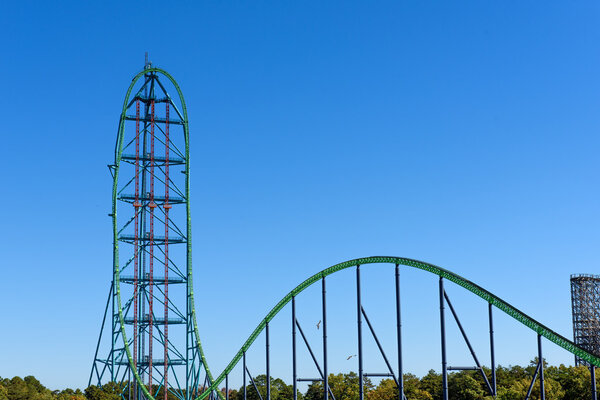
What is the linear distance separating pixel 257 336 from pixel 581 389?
1679 cm

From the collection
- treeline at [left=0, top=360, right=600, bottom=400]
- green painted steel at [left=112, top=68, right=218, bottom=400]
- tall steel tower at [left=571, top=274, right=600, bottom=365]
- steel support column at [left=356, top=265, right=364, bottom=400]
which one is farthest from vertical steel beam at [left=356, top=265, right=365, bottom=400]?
tall steel tower at [left=571, top=274, right=600, bottom=365]

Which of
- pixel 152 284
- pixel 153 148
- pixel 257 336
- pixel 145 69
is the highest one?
pixel 145 69

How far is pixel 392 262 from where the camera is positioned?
33844 millimetres

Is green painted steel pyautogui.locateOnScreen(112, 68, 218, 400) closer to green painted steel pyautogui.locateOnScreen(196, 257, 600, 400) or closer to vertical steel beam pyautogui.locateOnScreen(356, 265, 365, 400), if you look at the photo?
green painted steel pyautogui.locateOnScreen(196, 257, 600, 400)

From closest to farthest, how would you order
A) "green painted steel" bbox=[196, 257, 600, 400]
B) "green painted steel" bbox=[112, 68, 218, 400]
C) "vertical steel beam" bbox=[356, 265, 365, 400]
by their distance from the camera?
"green painted steel" bbox=[196, 257, 600, 400], "vertical steel beam" bbox=[356, 265, 365, 400], "green painted steel" bbox=[112, 68, 218, 400]

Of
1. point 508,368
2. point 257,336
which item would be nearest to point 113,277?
point 257,336

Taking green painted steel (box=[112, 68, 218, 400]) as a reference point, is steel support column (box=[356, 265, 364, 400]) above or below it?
below

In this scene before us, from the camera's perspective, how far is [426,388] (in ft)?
182

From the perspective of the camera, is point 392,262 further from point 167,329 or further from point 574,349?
point 167,329

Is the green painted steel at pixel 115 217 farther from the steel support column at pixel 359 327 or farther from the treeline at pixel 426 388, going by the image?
the steel support column at pixel 359 327

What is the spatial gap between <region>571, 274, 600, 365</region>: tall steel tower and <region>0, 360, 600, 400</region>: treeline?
14982 mm

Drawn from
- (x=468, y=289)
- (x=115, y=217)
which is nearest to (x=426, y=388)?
(x=115, y=217)

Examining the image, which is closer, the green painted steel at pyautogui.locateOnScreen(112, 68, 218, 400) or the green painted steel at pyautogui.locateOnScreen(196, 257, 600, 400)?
the green painted steel at pyautogui.locateOnScreen(196, 257, 600, 400)

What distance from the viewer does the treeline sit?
4562 cm
